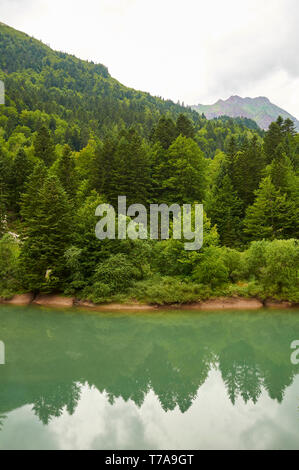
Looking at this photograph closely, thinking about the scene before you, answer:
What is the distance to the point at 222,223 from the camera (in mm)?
44250

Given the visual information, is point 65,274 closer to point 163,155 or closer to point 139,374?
point 139,374

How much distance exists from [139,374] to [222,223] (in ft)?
90.5

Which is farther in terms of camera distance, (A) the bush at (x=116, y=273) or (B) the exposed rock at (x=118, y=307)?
(A) the bush at (x=116, y=273)

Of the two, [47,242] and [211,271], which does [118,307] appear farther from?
[47,242]

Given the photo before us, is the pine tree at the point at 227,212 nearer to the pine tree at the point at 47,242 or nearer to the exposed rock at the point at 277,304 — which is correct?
the exposed rock at the point at 277,304

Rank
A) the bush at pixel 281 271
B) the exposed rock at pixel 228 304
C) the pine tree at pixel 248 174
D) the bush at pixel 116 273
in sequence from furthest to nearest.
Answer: the pine tree at pixel 248 174, the bush at pixel 116 273, the exposed rock at pixel 228 304, the bush at pixel 281 271

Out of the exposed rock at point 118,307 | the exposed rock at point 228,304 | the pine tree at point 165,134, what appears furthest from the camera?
the pine tree at point 165,134

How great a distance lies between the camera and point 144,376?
796 inches

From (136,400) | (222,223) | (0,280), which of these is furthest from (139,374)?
(222,223)

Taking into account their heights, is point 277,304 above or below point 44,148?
below

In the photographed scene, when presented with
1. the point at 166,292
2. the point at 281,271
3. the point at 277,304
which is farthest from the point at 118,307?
the point at 281,271

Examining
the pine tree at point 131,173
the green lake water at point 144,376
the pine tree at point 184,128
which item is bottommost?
the green lake water at point 144,376

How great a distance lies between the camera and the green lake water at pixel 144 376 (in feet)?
45.1

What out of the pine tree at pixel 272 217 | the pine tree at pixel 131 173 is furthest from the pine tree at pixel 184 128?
the pine tree at pixel 272 217
